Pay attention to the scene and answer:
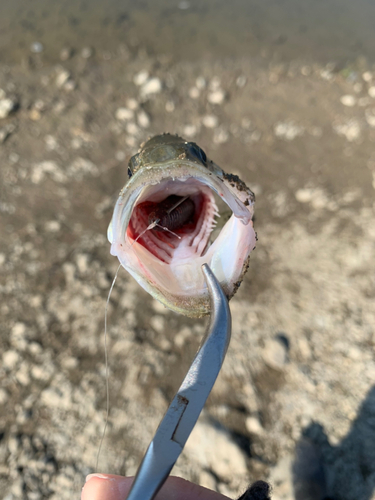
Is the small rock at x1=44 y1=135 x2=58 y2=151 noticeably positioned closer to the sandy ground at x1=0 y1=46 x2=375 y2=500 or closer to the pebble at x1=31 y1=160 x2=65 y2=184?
the sandy ground at x1=0 y1=46 x2=375 y2=500

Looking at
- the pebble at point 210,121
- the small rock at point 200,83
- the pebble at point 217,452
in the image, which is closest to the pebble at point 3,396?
the pebble at point 217,452

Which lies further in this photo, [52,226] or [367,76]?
[367,76]

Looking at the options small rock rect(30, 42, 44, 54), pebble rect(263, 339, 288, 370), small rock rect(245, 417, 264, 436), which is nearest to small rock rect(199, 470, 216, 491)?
small rock rect(245, 417, 264, 436)

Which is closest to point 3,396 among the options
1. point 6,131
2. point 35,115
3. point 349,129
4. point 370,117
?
point 6,131

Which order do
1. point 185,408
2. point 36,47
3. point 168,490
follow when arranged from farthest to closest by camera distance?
point 36,47 → point 168,490 → point 185,408

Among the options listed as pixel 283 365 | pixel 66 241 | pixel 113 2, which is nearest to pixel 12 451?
pixel 66 241

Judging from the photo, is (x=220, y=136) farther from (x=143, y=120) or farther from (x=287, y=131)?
(x=143, y=120)

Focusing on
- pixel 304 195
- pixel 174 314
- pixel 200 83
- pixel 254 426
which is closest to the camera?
pixel 254 426

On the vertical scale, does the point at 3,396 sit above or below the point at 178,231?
below
